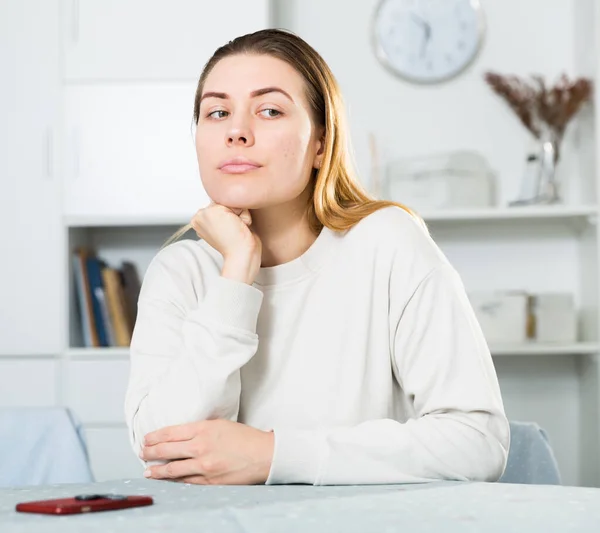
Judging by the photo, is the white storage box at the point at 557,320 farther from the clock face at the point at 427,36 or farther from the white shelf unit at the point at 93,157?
the clock face at the point at 427,36

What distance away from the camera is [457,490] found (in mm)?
1006

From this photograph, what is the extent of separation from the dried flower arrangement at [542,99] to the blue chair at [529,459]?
1903mm

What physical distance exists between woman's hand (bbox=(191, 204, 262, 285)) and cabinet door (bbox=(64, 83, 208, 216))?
1.76 meters

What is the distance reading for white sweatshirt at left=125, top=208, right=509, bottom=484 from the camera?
1.18 m

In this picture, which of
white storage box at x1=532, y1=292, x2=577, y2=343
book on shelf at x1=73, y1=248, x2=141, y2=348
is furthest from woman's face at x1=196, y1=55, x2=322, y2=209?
white storage box at x1=532, y1=292, x2=577, y2=343

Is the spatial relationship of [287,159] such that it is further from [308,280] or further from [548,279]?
[548,279]

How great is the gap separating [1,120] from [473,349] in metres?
2.37

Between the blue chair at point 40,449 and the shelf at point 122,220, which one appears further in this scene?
the shelf at point 122,220

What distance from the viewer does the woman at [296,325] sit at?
3.84 ft

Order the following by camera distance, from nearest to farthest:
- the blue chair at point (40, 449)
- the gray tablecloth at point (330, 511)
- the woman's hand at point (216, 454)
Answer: the gray tablecloth at point (330, 511) < the woman's hand at point (216, 454) < the blue chair at point (40, 449)

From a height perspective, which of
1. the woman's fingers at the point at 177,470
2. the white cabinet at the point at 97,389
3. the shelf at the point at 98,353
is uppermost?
the woman's fingers at the point at 177,470

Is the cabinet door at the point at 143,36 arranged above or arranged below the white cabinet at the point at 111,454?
above

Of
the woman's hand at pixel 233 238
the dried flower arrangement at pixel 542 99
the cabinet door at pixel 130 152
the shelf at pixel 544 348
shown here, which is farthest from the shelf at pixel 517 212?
the woman's hand at pixel 233 238

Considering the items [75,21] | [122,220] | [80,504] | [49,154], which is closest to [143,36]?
[75,21]
